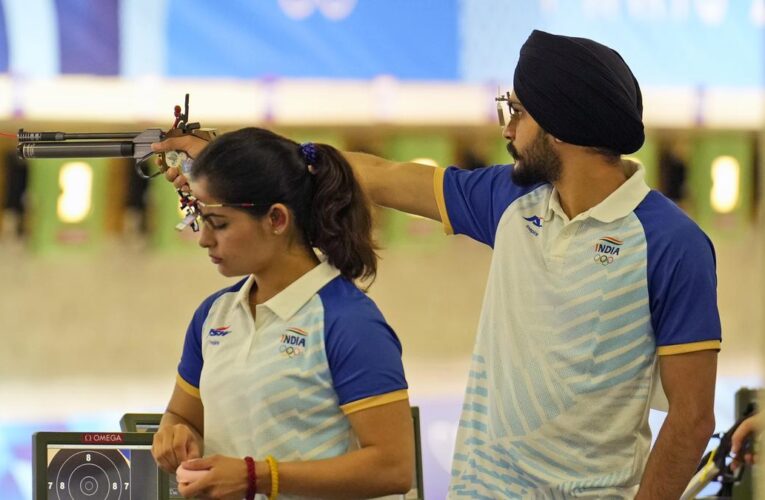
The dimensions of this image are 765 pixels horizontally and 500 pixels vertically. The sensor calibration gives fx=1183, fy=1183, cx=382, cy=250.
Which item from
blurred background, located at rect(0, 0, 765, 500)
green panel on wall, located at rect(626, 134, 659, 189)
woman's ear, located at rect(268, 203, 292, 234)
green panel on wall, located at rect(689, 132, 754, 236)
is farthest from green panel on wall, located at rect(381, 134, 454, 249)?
woman's ear, located at rect(268, 203, 292, 234)

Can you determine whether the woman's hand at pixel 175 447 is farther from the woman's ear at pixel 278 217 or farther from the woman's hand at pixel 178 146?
the woman's hand at pixel 178 146

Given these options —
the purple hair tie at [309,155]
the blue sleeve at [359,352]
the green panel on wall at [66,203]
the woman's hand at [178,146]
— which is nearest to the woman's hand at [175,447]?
the blue sleeve at [359,352]

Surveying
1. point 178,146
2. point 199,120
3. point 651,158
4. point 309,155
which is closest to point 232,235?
point 309,155

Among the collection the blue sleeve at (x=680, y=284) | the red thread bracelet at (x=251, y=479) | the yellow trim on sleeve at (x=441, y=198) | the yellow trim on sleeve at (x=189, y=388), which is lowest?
the red thread bracelet at (x=251, y=479)

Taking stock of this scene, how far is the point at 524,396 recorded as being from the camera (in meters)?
2.04

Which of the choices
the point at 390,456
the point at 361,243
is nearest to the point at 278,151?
the point at 361,243

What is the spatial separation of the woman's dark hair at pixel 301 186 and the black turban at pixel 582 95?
40 cm

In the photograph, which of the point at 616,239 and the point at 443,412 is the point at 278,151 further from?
the point at 443,412

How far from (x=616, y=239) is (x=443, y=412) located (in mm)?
2489

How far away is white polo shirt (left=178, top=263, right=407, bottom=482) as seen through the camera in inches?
68.8

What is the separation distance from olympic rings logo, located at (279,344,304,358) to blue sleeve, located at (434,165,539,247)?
1.95ft

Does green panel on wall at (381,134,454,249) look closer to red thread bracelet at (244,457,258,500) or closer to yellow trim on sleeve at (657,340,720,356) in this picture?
yellow trim on sleeve at (657,340,720,356)

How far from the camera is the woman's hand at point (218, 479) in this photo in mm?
1652

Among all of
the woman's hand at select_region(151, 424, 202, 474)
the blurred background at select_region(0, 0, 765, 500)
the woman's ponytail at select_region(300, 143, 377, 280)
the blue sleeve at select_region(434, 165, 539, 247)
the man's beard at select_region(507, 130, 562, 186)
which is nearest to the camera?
the woman's hand at select_region(151, 424, 202, 474)
